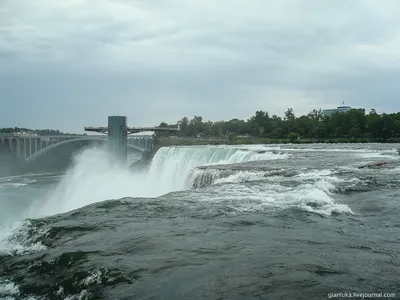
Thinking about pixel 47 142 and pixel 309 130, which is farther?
pixel 309 130

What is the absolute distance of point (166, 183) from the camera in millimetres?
22562

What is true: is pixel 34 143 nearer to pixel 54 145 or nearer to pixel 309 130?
pixel 54 145

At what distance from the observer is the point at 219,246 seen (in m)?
6.24

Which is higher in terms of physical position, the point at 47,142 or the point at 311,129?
the point at 311,129

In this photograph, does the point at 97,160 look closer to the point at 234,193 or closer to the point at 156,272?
the point at 234,193

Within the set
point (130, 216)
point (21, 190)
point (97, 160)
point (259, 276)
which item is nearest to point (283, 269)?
point (259, 276)

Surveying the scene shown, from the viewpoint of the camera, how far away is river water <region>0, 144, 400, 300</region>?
482 centimetres

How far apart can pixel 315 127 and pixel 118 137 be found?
3225 centimetres

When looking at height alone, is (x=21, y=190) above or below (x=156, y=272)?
below

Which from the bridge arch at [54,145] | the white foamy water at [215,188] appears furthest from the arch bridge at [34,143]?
the white foamy water at [215,188]

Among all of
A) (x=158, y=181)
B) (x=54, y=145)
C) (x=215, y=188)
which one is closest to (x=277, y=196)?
(x=215, y=188)

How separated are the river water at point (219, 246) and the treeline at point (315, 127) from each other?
1895 inches

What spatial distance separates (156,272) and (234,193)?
17.8 feet

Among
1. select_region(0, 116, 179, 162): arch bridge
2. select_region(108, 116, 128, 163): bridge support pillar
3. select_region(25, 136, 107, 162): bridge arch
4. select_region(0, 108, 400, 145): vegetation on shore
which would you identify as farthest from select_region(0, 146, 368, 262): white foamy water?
select_region(0, 108, 400, 145): vegetation on shore
